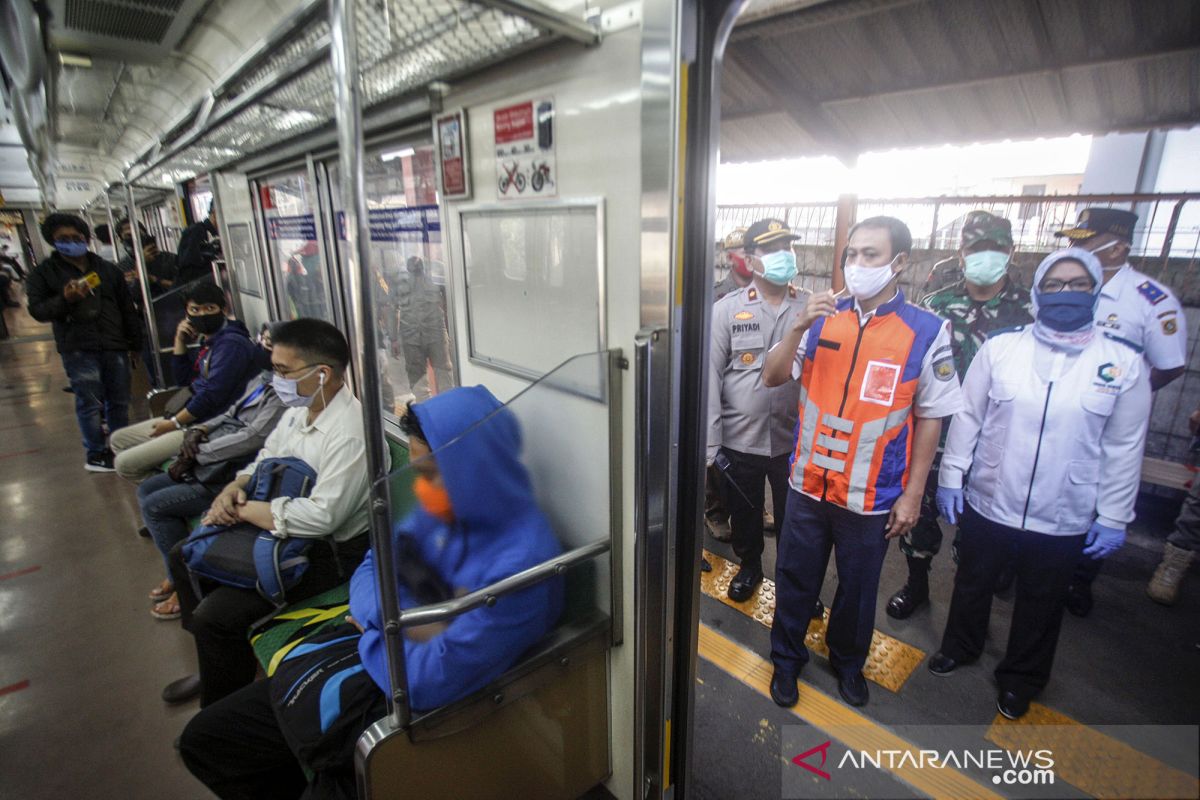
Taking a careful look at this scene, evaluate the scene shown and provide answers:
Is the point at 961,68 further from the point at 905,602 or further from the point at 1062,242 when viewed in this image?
the point at 905,602

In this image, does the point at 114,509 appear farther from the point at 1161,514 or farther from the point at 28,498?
the point at 1161,514

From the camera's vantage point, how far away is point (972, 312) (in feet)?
9.93

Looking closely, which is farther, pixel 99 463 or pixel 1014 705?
pixel 99 463

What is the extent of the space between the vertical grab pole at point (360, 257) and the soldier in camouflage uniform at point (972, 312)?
261 cm

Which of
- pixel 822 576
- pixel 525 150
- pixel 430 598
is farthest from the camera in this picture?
pixel 822 576

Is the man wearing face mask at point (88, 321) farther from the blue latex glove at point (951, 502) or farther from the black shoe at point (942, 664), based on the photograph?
the black shoe at point (942, 664)

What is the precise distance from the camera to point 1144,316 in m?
2.43

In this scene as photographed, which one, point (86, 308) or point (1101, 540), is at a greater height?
point (86, 308)

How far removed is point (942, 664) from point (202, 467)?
12.2 ft

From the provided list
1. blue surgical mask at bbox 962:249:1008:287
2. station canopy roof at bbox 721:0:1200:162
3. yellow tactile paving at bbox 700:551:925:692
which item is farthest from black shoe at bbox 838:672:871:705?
station canopy roof at bbox 721:0:1200:162

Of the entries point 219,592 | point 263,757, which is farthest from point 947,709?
point 219,592

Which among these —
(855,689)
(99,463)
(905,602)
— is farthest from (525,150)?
(99,463)

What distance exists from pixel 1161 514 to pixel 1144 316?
243 cm

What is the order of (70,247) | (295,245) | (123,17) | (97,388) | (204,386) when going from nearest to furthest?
(123,17), (204,386), (295,245), (70,247), (97,388)
